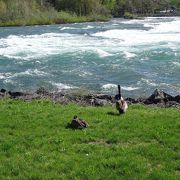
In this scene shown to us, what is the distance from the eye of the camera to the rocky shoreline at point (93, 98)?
77.5ft

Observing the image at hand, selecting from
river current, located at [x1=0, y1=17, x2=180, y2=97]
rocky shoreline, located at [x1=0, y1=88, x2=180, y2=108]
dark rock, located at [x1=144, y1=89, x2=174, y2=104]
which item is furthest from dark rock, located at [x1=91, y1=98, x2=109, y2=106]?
river current, located at [x1=0, y1=17, x2=180, y2=97]

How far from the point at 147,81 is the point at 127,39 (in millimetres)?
25610

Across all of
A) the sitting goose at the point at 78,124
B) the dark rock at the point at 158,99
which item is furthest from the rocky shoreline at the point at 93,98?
the sitting goose at the point at 78,124

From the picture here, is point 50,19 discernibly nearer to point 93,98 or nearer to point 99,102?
point 93,98

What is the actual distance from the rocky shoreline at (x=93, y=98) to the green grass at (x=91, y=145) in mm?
3957

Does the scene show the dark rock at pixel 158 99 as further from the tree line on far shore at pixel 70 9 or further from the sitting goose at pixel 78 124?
the tree line on far shore at pixel 70 9

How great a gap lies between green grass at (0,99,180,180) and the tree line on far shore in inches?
3024

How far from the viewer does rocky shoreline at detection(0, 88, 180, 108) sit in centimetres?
2361

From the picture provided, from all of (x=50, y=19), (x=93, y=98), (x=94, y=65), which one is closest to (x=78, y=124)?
(x=93, y=98)

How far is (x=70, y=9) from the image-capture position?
406 ft

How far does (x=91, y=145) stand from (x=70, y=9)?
366 ft

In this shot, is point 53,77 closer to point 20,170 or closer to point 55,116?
point 55,116

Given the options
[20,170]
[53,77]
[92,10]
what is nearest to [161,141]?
[20,170]

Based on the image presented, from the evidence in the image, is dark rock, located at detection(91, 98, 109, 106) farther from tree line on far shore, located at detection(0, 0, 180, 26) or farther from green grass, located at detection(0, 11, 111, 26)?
tree line on far shore, located at detection(0, 0, 180, 26)
